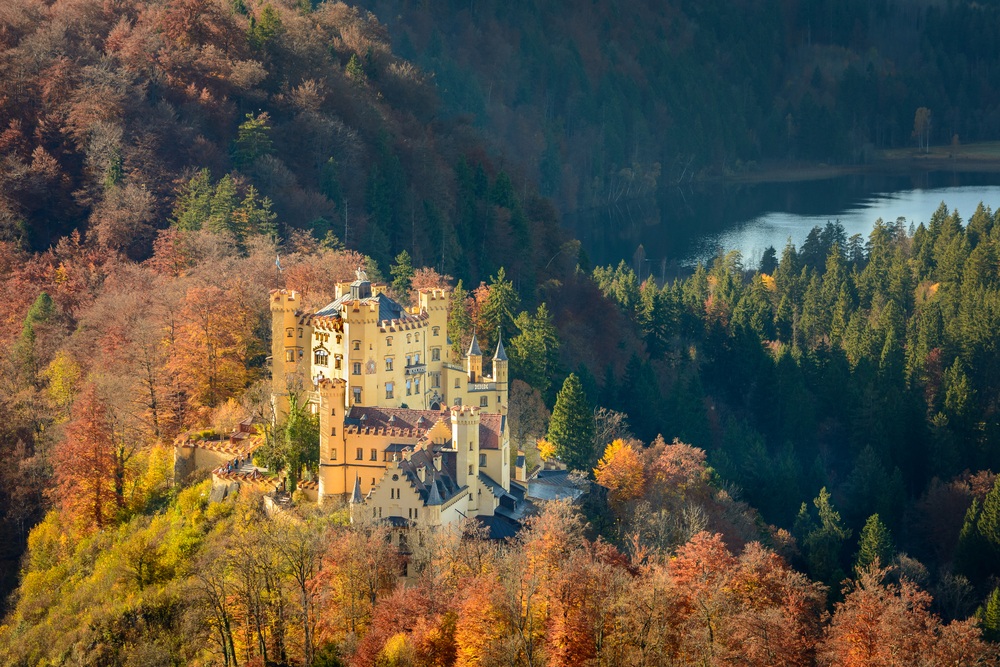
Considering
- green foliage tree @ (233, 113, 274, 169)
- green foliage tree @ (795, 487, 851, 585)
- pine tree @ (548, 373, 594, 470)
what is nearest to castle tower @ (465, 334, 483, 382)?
pine tree @ (548, 373, 594, 470)

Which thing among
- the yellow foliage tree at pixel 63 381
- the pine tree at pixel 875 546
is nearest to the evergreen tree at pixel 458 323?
the yellow foliage tree at pixel 63 381

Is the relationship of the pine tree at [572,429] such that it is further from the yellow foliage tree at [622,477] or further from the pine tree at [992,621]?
the pine tree at [992,621]

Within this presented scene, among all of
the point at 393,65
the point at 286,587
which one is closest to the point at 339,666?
the point at 286,587

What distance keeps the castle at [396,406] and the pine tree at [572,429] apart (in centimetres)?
849

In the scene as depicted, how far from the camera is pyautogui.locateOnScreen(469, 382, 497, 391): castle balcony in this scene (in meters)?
87.1

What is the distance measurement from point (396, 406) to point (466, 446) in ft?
31.7

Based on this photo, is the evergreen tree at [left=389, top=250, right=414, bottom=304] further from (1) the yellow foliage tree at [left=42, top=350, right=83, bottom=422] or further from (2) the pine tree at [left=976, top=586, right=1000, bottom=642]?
(2) the pine tree at [left=976, top=586, right=1000, bottom=642]

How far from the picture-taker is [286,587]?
218 ft

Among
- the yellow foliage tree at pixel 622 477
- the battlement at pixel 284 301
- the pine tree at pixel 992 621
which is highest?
the battlement at pixel 284 301

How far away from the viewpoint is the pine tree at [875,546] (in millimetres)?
97419

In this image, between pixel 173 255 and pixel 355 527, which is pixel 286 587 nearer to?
pixel 355 527

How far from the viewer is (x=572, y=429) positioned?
312 feet

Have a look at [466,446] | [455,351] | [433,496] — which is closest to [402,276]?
[455,351]

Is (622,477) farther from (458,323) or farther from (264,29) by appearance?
(264,29)
